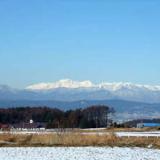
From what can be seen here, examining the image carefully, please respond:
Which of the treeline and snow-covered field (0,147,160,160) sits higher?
the treeline

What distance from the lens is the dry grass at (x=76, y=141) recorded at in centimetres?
2692

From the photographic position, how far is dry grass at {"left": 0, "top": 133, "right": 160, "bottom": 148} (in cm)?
2692

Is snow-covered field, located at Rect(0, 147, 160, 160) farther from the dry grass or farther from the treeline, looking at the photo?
the treeline

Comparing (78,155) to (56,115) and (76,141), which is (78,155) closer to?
(76,141)

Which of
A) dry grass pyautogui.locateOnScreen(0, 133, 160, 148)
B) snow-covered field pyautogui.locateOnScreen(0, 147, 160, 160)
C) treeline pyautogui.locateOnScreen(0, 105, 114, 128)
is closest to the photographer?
snow-covered field pyautogui.locateOnScreen(0, 147, 160, 160)

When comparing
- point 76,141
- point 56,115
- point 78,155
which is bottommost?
point 78,155

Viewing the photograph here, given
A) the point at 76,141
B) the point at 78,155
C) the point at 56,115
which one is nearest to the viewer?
the point at 78,155

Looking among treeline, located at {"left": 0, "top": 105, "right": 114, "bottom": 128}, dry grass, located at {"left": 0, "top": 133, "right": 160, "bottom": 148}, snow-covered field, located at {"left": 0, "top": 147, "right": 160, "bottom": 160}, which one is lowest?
snow-covered field, located at {"left": 0, "top": 147, "right": 160, "bottom": 160}

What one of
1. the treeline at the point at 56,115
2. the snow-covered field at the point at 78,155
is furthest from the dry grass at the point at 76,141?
the treeline at the point at 56,115

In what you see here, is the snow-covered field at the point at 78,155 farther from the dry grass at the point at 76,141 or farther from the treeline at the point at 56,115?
the treeline at the point at 56,115

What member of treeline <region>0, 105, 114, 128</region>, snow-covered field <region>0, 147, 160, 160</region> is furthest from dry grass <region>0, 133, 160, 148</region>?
treeline <region>0, 105, 114, 128</region>

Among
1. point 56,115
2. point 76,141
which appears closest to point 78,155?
point 76,141

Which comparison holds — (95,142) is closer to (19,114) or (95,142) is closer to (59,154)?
(59,154)

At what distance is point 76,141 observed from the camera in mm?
27719
